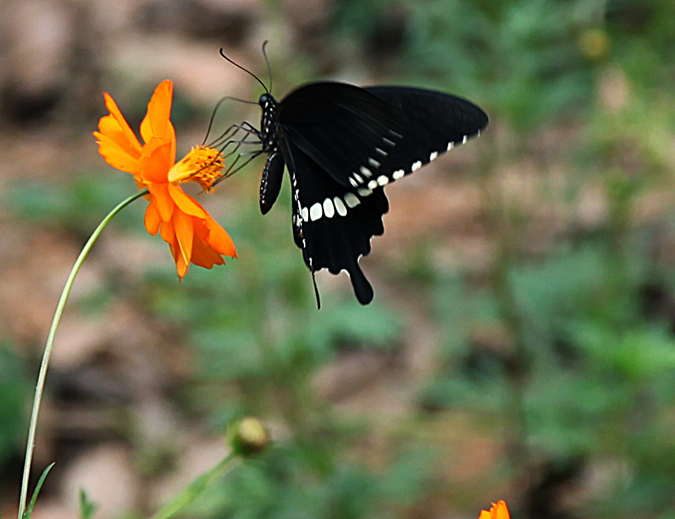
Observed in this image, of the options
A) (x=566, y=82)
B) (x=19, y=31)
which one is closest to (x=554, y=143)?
(x=566, y=82)

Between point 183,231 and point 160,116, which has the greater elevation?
point 160,116

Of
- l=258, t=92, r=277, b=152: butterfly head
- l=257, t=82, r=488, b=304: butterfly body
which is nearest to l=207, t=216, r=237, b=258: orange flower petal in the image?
l=257, t=82, r=488, b=304: butterfly body

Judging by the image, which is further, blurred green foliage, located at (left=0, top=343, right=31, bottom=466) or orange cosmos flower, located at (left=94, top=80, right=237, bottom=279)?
blurred green foliage, located at (left=0, top=343, right=31, bottom=466)

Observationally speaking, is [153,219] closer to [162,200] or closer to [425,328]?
[162,200]

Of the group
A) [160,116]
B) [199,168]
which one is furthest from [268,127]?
[160,116]

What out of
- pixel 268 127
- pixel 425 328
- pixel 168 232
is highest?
pixel 425 328

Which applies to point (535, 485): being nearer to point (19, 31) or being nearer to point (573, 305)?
point (573, 305)

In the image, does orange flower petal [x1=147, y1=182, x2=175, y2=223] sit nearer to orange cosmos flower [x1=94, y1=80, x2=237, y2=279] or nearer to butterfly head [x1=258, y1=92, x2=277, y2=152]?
orange cosmos flower [x1=94, y1=80, x2=237, y2=279]
